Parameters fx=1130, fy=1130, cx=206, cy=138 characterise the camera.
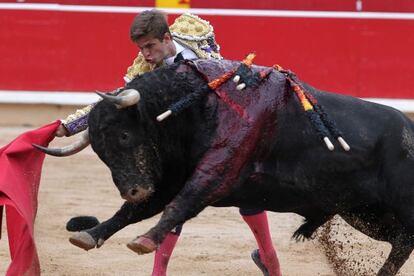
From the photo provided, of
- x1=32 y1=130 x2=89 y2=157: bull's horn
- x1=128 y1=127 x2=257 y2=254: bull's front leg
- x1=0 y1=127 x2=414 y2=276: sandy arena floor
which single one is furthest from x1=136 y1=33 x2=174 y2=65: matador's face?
x1=0 y1=127 x2=414 y2=276: sandy arena floor

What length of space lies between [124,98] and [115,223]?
59 cm

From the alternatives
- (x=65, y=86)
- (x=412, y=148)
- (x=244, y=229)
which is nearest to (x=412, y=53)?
(x=65, y=86)

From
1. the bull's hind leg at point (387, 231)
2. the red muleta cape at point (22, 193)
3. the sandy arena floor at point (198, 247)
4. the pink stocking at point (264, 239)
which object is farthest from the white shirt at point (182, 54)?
the sandy arena floor at point (198, 247)

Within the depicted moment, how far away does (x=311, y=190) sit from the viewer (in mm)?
4031

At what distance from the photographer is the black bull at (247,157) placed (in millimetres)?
3725

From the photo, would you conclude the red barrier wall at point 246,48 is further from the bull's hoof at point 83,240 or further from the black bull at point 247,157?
the bull's hoof at point 83,240

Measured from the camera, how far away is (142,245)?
11.6 ft

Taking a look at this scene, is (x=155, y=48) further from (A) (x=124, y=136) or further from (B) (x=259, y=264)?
(B) (x=259, y=264)

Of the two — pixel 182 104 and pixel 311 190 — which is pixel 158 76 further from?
pixel 311 190

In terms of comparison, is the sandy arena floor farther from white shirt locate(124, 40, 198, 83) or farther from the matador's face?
the matador's face

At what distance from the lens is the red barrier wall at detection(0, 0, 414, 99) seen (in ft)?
32.5

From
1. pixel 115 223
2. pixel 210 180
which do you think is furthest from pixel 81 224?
pixel 210 180

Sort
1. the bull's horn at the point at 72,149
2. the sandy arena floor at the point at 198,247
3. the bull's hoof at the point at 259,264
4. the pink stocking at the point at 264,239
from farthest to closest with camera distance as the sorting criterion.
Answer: the sandy arena floor at the point at 198,247
the bull's hoof at the point at 259,264
the pink stocking at the point at 264,239
the bull's horn at the point at 72,149

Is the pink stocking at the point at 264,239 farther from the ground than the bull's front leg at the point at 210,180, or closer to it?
closer to it
